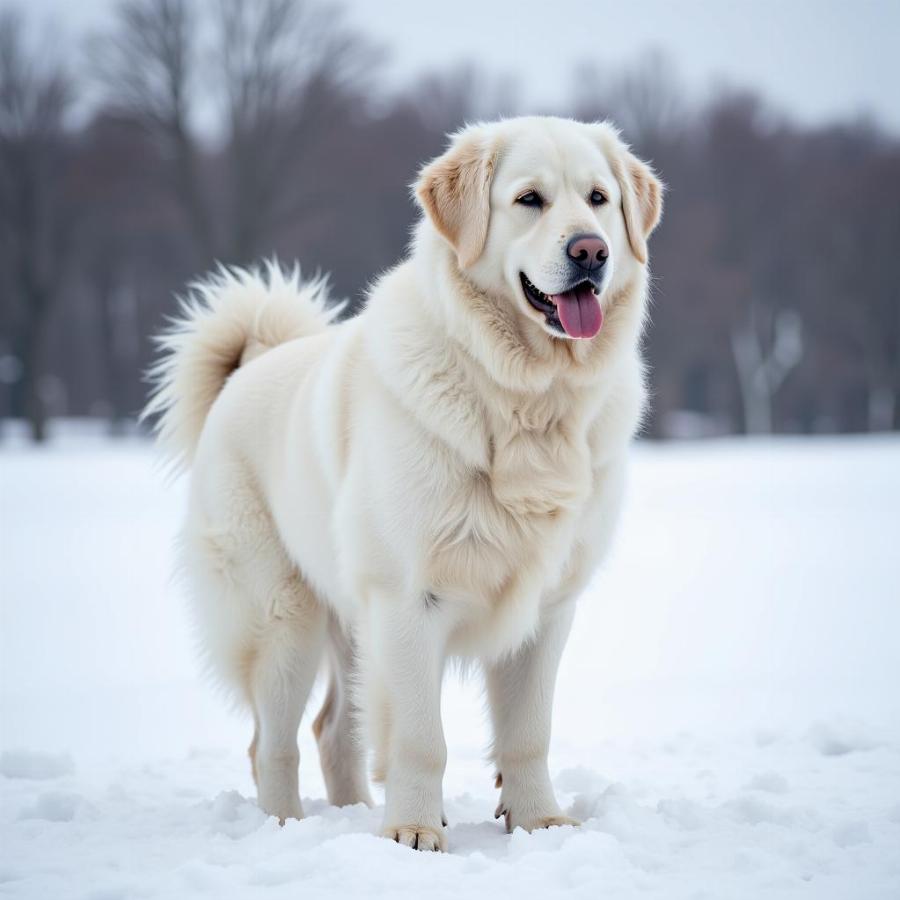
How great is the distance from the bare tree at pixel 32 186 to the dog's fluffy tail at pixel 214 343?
21080 mm

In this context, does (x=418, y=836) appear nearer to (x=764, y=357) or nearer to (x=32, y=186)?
Answer: (x=32, y=186)

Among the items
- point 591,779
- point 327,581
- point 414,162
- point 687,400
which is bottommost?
point 687,400

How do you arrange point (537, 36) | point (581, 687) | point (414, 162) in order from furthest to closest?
point (537, 36) < point (414, 162) < point (581, 687)

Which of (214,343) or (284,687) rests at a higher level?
(214,343)

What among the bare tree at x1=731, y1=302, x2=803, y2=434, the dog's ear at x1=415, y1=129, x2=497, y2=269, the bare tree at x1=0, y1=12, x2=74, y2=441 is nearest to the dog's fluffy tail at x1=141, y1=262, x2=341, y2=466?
the dog's ear at x1=415, y1=129, x2=497, y2=269

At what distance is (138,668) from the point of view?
624 cm

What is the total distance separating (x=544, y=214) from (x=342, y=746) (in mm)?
2095

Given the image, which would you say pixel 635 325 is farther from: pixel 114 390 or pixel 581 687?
pixel 114 390

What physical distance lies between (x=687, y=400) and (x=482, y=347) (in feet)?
111

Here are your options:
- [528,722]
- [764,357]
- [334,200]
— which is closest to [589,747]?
[528,722]

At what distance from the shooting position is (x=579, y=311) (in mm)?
3084

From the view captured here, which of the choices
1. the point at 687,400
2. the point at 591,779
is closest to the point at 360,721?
the point at 591,779

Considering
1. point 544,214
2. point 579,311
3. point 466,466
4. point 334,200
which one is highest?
point 334,200

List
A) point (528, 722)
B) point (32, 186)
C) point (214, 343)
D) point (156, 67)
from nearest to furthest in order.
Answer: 1. point (528, 722)
2. point (214, 343)
3. point (156, 67)
4. point (32, 186)
